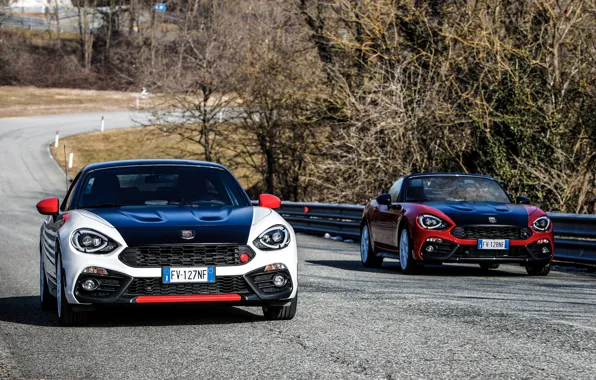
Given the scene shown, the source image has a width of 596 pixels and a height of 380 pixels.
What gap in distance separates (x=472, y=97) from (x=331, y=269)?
11186 mm

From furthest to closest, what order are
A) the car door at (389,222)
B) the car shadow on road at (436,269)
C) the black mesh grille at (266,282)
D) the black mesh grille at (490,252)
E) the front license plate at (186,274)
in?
the car door at (389,222) < the car shadow on road at (436,269) < the black mesh grille at (490,252) < the black mesh grille at (266,282) < the front license plate at (186,274)

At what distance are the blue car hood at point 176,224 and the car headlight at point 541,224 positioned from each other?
18.3 feet

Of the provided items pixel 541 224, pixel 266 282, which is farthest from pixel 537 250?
pixel 266 282

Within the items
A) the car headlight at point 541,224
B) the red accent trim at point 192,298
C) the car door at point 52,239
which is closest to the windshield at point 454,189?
the car headlight at point 541,224

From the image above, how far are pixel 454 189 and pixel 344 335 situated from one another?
23.3 ft

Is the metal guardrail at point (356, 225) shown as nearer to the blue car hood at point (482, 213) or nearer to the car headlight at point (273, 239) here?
the blue car hood at point (482, 213)

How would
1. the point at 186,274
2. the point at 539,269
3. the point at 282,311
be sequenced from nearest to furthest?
the point at 186,274 < the point at 282,311 < the point at 539,269

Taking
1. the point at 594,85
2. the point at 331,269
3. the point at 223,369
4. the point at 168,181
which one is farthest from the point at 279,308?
the point at 594,85

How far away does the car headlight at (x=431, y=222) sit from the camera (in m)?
13.2

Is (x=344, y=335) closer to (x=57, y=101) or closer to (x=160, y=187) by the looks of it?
(x=160, y=187)

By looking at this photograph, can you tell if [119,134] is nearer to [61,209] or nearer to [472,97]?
[472,97]

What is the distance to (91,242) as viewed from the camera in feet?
Result: 26.8

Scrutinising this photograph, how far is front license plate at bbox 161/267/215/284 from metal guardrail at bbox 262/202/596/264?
25.8 feet

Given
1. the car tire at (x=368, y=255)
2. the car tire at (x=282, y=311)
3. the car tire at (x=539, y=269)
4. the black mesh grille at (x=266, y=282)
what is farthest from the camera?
the car tire at (x=368, y=255)
